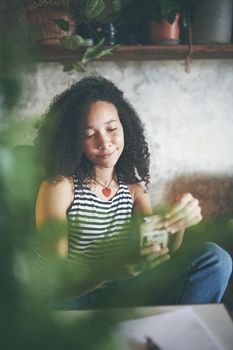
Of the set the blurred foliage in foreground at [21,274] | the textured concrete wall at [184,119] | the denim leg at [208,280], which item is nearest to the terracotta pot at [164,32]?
the textured concrete wall at [184,119]

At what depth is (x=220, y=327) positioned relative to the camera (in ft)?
3.56

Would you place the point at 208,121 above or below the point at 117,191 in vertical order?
above

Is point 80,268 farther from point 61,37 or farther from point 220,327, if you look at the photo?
point 61,37

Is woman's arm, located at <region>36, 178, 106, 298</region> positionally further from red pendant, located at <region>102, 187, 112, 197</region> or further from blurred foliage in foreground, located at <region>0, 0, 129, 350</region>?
red pendant, located at <region>102, 187, 112, 197</region>

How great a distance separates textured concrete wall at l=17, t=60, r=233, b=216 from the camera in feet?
5.88

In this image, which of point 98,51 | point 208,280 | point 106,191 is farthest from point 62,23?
point 208,280

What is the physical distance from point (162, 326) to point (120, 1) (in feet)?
3.78

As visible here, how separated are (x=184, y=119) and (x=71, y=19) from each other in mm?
621

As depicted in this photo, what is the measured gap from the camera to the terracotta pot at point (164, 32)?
1677 millimetres

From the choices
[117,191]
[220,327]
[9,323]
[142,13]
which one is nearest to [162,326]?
[220,327]

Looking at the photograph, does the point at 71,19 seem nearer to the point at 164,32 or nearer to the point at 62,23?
the point at 62,23

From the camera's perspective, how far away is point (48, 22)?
61.6 inches

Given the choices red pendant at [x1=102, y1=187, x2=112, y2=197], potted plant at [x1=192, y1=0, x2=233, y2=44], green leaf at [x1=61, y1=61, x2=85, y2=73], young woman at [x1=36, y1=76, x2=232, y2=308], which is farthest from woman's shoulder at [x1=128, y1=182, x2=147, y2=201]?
potted plant at [x1=192, y1=0, x2=233, y2=44]

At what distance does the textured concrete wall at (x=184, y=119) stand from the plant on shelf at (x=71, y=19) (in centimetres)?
15
